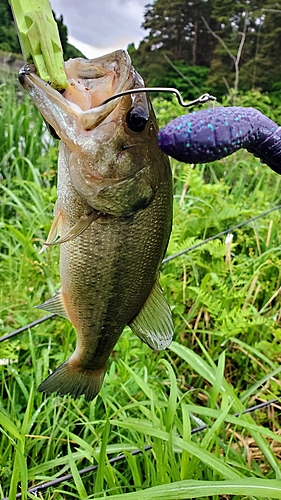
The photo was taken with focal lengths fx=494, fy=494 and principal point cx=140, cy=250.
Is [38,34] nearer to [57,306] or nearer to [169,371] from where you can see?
[57,306]

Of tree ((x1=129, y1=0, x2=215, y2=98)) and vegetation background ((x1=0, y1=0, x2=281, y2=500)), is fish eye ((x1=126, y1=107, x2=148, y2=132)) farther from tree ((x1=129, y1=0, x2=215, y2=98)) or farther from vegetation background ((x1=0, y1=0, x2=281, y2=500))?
tree ((x1=129, y1=0, x2=215, y2=98))

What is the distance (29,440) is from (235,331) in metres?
0.90

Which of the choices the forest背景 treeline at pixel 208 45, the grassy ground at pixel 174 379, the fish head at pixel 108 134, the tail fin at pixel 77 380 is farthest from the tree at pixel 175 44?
the fish head at pixel 108 134

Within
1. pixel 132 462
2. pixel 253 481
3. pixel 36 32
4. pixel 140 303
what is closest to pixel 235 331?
pixel 132 462

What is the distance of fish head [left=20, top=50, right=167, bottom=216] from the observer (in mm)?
784

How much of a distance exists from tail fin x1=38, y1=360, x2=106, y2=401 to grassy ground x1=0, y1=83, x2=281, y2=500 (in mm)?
143

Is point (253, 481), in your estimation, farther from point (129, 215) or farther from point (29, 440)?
point (29, 440)

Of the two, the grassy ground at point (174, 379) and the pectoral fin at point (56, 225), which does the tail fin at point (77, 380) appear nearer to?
the grassy ground at point (174, 379)

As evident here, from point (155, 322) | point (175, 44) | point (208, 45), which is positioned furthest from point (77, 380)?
point (208, 45)

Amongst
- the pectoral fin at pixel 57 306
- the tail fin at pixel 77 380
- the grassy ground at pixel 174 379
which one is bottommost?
the grassy ground at pixel 174 379

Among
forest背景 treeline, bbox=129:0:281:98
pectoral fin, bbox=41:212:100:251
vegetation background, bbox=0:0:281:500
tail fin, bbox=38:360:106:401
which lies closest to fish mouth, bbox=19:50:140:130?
pectoral fin, bbox=41:212:100:251

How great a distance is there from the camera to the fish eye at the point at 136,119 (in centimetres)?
82

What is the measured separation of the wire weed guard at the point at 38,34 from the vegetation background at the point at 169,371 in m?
0.79

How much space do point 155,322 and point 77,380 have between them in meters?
0.31
